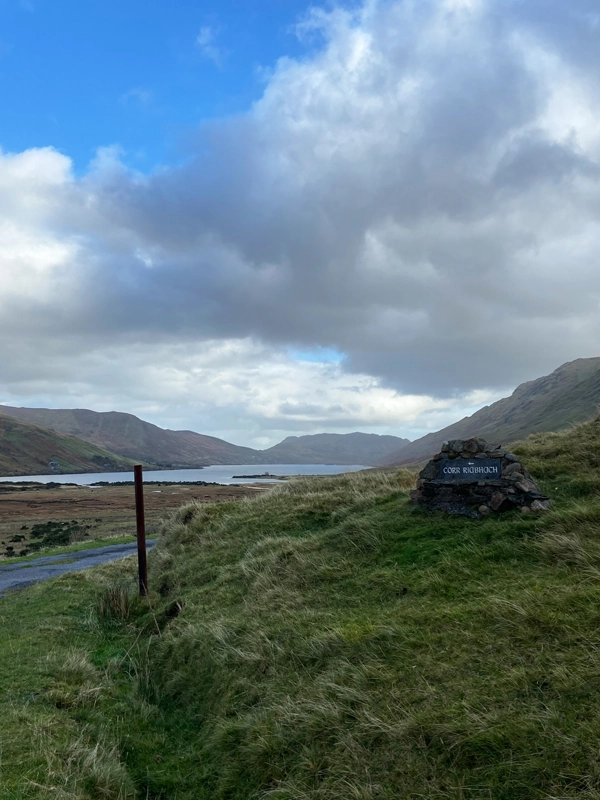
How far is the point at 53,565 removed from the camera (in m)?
25.0

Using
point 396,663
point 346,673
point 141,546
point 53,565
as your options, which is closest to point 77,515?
point 53,565

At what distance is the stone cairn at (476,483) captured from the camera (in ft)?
39.4

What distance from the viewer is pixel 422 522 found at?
12922 millimetres

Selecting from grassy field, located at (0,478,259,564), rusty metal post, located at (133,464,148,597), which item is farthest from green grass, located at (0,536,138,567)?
rusty metal post, located at (133,464,148,597)

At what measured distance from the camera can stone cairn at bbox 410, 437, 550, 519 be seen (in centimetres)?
1201

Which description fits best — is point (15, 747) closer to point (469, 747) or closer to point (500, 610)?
point (469, 747)

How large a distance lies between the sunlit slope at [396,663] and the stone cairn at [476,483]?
54cm

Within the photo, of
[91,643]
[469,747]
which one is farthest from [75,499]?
[469,747]

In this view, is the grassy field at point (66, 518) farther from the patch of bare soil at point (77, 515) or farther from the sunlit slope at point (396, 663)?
the sunlit slope at point (396, 663)

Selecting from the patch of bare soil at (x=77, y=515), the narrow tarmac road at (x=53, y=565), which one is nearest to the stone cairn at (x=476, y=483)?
the narrow tarmac road at (x=53, y=565)

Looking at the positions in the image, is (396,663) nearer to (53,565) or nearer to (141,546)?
(141,546)

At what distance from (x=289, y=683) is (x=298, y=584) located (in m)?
3.74

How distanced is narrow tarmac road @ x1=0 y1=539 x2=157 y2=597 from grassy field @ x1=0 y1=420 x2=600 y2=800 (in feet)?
24.4

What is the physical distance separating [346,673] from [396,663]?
71cm
